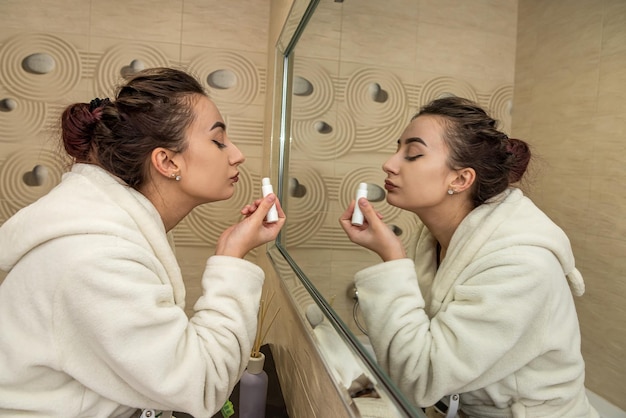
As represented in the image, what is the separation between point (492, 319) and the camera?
0.46m

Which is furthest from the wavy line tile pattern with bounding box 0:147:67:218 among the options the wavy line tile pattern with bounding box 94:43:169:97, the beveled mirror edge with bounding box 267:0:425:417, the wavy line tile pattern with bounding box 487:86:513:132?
the wavy line tile pattern with bounding box 487:86:513:132

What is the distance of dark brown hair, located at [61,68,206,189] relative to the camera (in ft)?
2.82

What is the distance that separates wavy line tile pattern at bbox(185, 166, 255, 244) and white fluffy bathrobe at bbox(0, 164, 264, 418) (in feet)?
4.85

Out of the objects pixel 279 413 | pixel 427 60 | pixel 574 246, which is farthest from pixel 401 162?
pixel 279 413

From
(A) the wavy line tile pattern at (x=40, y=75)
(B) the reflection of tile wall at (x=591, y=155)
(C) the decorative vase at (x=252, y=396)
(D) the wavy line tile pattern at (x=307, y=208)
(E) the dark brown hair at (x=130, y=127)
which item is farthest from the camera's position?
(A) the wavy line tile pattern at (x=40, y=75)

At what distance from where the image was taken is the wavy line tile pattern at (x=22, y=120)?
2053 mm

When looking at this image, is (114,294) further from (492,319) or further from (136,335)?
(492,319)

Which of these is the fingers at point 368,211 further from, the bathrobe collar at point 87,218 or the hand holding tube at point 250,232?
the bathrobe collar at point 87,218

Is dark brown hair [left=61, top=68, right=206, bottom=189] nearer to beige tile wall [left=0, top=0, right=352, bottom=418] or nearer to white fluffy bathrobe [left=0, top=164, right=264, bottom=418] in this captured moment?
white fluffy bathrobe [left=0, top=164, right=264, bottom=418]

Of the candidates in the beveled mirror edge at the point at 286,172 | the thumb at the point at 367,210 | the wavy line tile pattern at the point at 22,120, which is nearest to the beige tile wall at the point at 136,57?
the wavy line tile pattern at the point at 22,120

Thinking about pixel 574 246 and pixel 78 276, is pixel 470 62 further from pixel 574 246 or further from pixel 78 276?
pixel 78 276

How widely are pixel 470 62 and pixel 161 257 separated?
2.05 feet

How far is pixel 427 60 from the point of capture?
1.68ft

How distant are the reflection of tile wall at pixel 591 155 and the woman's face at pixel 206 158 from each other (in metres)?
0.71
